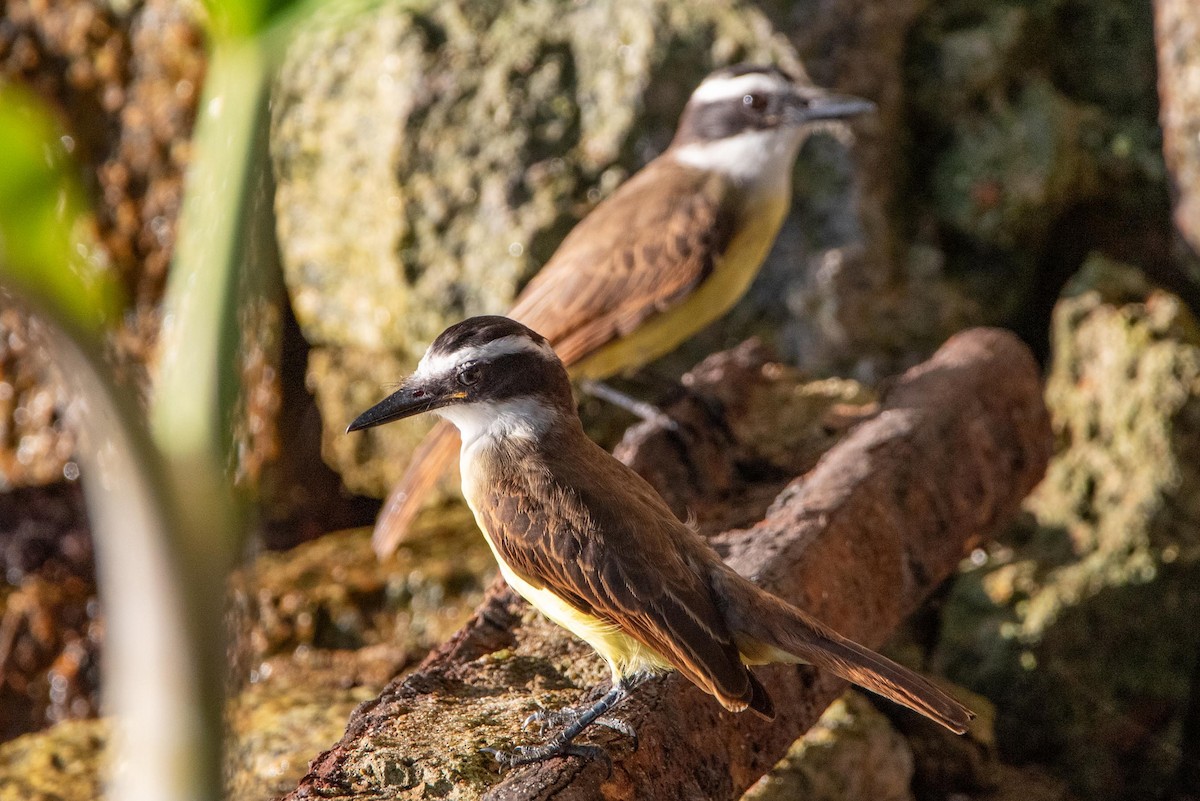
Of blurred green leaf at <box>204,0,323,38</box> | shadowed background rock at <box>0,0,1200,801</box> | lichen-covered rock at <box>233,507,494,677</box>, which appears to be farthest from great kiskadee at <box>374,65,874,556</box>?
blurred green leaf at <box>204,0,323,38</box>

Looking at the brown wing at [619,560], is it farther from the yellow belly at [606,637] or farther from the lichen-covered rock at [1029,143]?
the lichen-covered rock at [1029,143]

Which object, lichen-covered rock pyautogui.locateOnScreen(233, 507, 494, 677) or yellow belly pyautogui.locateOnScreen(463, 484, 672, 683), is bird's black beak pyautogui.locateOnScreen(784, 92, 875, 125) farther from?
yellow belly pyautogui.locateOnScreen(463, 484, 672, 683)

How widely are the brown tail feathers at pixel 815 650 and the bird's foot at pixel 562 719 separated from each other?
1.08 feet

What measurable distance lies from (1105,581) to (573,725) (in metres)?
3.20

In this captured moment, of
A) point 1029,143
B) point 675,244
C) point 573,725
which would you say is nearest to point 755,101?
point 675,244

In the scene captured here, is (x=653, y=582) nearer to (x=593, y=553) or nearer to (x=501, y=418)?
(x=593, y=553)

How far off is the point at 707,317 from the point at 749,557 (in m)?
1.83

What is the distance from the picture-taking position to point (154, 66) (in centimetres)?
668

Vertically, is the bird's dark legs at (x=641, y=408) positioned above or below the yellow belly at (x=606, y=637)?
below

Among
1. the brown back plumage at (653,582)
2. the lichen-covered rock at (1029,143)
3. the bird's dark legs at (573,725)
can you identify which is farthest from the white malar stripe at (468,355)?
the lichen-covered rock at (1029,143)

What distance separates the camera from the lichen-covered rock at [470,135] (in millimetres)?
6066

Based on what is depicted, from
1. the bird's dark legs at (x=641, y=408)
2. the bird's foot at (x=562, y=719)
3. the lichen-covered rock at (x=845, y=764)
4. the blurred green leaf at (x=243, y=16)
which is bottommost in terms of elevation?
the lichen-covered rock at (x=845, y=764)

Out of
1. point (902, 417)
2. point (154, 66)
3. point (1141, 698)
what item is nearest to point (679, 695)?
point (902, 417)

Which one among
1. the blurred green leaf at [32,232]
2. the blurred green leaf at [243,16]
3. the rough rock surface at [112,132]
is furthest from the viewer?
the rough rock surface at [112,132]
